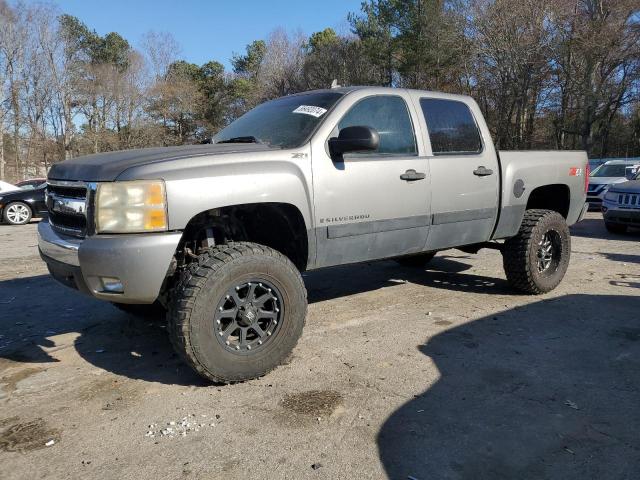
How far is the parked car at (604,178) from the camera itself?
44.7 feet

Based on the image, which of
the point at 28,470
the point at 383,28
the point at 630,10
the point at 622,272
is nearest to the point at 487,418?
the point at 28,470

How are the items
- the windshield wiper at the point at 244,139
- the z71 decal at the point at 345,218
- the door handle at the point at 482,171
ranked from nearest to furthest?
the z71 decal at the point at 345,218 → the windshield wiper at the point at 244,139 → the door handle at the point at 482,171

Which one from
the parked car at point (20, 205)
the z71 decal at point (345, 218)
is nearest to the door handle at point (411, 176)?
the z71 decal at point (345, 218)

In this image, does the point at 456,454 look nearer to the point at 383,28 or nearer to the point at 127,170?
the point at 127,170

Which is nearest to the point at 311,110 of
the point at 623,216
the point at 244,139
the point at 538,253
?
the point at 244,139

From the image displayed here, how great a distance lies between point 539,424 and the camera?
2.78 metres

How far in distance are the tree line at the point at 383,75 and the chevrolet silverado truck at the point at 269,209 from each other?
14494mm

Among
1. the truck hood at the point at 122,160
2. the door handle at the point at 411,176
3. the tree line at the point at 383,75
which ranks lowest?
the door handle at the point at 411,176

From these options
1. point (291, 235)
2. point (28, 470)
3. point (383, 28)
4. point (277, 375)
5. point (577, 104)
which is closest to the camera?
point (28, 470)

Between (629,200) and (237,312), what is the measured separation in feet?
29.2

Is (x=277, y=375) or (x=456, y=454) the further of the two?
(x=277, y=375)

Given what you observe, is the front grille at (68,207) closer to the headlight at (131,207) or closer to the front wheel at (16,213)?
the headlight at (131,207)

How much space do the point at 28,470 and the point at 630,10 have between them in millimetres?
29899

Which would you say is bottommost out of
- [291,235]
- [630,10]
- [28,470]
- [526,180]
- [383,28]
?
[28,470]
